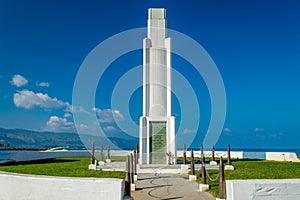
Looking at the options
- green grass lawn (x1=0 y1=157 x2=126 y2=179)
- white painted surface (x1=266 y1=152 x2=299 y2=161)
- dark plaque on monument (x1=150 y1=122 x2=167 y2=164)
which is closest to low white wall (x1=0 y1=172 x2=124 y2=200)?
green grass lawn (x1=0 y1=157 x2=126 y2=179)

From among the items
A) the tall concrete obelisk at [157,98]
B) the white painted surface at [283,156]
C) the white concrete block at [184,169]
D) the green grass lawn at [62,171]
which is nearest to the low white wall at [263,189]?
the green grass lawn at [62,171]

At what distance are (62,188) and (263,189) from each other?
14.9ft

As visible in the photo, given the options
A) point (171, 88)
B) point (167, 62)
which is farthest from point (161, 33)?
point (171, 88)

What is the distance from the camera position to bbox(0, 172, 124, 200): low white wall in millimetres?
7082

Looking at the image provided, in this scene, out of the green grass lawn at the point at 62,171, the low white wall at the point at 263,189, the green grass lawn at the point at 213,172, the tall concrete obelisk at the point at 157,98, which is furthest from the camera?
the tall concrete obelisk at the point at 157,98

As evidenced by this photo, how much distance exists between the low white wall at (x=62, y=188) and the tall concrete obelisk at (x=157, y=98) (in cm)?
1132

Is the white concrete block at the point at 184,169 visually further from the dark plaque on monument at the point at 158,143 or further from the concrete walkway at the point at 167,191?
the concrete walkway at the point at 167,191

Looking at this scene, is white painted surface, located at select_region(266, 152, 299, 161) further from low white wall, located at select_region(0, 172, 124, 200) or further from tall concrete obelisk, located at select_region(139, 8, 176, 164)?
low white wall, located at select_region(0, 172, 124, 200)

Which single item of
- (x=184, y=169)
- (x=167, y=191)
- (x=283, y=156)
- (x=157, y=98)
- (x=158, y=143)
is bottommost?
(x=167, y=191)

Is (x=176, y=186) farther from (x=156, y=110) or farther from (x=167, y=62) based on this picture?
(x=167, y=62)

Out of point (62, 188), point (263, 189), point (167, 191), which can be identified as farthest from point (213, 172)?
point (62, 188)

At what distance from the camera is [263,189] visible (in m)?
7.32

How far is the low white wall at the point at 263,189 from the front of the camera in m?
7.27

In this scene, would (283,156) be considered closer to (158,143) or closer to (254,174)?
(158,143)
